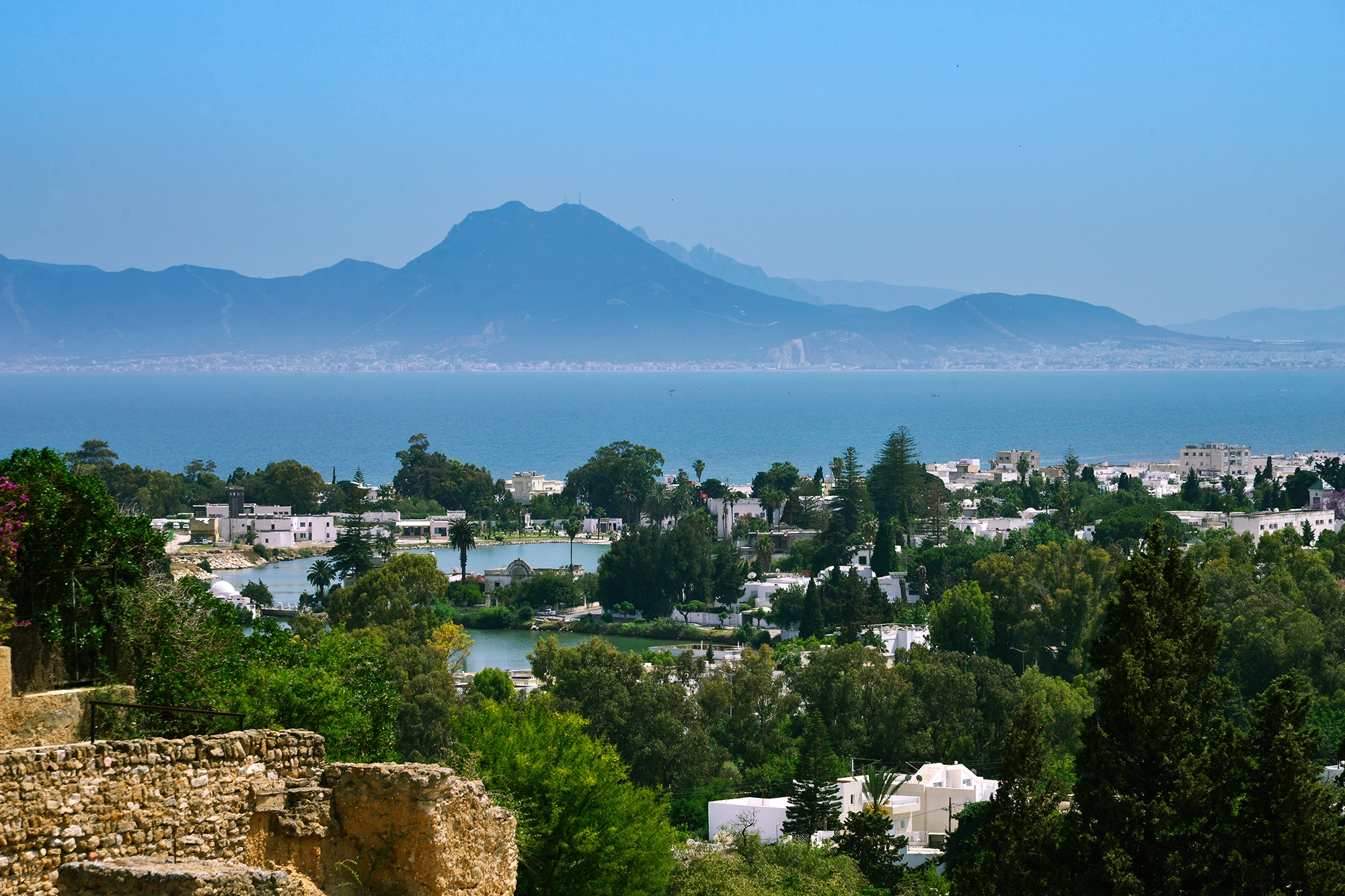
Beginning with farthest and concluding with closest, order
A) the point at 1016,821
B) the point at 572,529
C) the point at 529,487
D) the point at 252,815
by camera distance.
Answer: the point at 529,487 < the point at 572,529 < the point at 1016,821 < the point at 252,815

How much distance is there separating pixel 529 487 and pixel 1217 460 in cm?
5746

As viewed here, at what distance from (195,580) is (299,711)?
1.98 metres

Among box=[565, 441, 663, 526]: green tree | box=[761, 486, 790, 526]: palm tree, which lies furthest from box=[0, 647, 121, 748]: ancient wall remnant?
box=[565, 441, 663, 526]: green tree

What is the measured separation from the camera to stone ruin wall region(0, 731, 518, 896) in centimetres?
655

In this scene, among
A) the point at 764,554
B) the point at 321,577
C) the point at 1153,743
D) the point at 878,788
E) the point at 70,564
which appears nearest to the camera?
the point at 70,564

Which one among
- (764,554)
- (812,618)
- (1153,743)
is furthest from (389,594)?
(1153,743)

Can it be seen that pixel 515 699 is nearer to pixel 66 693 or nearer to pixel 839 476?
pixel 66 693

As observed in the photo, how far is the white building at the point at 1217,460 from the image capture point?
120m

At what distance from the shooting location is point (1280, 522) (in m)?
73.2

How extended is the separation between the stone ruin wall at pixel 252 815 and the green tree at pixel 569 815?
202 inches

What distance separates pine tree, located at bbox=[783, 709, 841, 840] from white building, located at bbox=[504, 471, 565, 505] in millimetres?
75874

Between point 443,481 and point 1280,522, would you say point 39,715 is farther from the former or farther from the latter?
point 443,481

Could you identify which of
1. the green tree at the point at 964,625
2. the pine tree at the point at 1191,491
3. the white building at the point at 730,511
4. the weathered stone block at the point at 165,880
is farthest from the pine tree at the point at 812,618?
the weathered stone block at the point at 165,880

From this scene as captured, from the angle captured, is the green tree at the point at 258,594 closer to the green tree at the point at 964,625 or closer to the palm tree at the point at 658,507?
the palm tree at the point at 658,507
